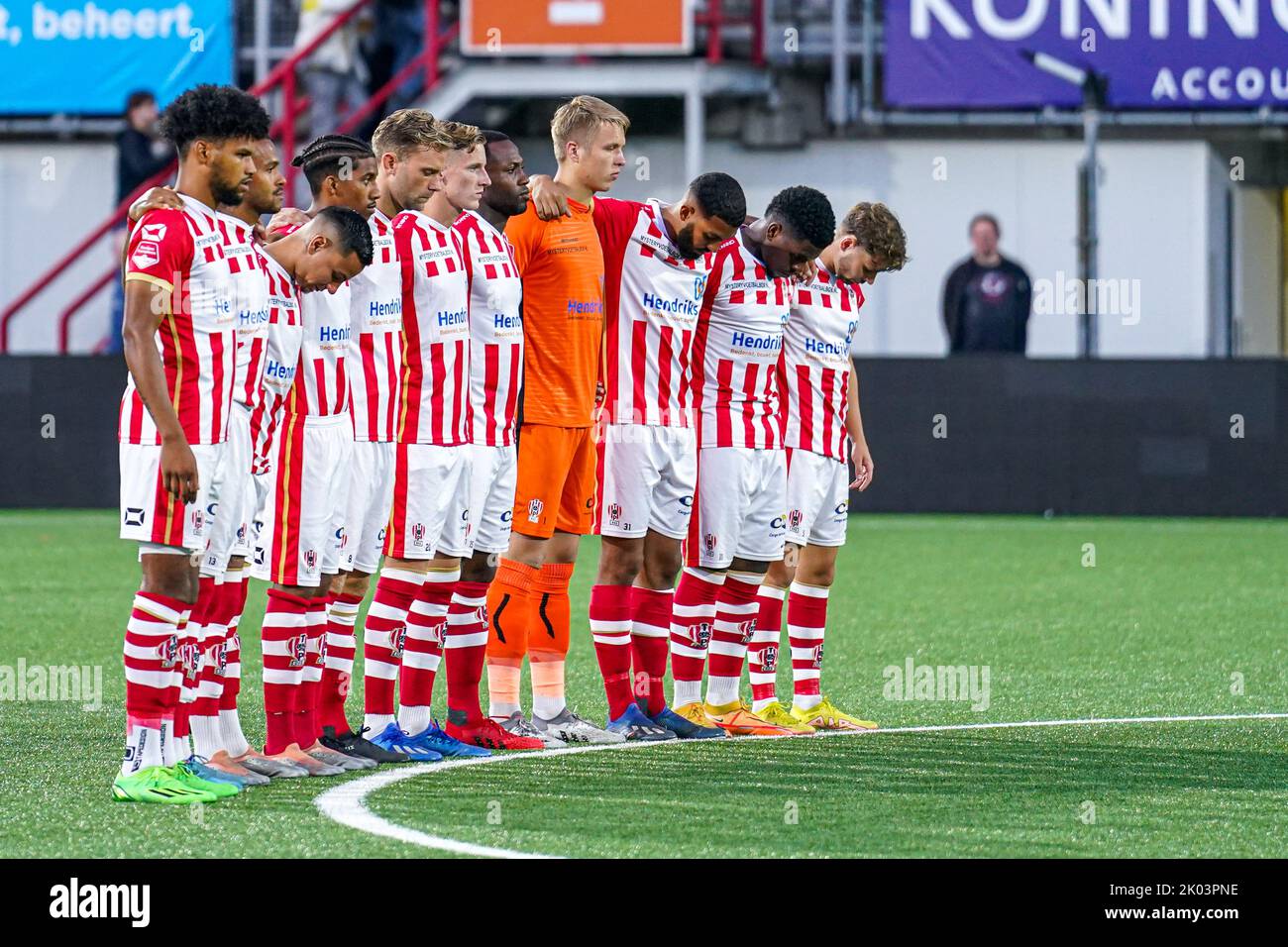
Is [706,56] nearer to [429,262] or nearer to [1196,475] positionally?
[1196,475]

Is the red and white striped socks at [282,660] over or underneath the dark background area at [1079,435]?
underneath

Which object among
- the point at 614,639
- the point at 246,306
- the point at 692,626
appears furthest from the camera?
the point at 692,626

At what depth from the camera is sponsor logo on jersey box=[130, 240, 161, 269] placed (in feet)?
20.1

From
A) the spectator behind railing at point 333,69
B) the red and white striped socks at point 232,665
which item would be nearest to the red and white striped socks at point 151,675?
the red and white striped socks at point 232,665

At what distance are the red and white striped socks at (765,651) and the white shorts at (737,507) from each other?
43 cm

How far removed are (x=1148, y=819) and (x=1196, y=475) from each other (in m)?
11.5

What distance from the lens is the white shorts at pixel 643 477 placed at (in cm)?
764

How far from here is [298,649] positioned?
685 cm

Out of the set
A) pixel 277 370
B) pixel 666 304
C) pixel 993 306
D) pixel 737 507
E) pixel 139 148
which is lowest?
pixel 737 507

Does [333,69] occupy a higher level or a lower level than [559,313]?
higher

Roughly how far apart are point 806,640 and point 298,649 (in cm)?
218

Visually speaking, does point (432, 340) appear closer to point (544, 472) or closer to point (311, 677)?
point (544, 472)

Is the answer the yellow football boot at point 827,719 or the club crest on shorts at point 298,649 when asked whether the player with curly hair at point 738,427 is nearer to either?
the yellow football boot at point 827,719

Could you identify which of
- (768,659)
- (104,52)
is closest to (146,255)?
Result: (768,659)
